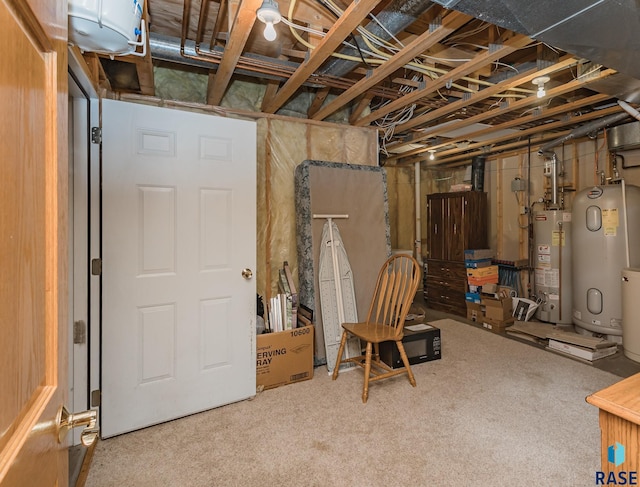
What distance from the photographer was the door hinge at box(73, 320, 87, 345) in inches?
75.4

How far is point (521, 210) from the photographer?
5.17 metres

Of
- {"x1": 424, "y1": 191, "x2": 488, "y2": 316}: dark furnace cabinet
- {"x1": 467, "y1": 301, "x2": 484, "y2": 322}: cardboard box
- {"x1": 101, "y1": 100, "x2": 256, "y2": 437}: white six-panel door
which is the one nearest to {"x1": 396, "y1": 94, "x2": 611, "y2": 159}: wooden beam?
{"x1": 424, "y1": 191, "x2": 488, "y2": 316}: dark furnace cabinet

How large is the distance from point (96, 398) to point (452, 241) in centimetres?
461

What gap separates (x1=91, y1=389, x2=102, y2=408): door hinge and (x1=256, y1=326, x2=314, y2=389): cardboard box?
1.02 meters

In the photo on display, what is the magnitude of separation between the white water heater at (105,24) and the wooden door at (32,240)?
450 millimetres

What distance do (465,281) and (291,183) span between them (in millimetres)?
2998

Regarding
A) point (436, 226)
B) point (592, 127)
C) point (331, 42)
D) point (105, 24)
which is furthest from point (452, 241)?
point (105, 24)

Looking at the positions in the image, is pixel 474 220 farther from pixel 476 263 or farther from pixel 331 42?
pixel 331 42

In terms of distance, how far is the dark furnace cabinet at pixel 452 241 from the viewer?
4.98 meters

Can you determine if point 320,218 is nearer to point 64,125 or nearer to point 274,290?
point 274,290

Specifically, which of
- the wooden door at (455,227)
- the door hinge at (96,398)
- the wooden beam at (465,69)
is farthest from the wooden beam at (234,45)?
the wooden door at (455,227)

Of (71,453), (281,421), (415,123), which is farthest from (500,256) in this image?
(71,453)

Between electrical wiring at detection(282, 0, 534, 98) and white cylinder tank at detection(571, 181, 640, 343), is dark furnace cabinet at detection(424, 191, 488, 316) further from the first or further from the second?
electrical wiring at detection(282, 0, 534, 98)

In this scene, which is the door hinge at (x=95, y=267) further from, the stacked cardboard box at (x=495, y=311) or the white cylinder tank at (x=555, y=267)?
the white cylinder tank at (x=555, y=267)
